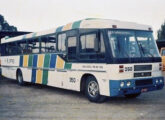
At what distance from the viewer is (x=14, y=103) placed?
30.0 feet

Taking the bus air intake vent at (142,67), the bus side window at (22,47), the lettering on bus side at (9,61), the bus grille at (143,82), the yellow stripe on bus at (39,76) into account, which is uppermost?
the bus side window at (22,47)

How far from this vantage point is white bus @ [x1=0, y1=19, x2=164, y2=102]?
8.23 m

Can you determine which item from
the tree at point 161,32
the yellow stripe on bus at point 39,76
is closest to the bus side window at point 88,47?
the yellow stripe on bus at point 39,76

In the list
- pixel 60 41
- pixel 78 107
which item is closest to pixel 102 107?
pixel 78 107

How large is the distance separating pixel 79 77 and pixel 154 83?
2.52 metres

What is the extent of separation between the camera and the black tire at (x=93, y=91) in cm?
889

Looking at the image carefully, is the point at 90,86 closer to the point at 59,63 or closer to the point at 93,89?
the point at 93,89

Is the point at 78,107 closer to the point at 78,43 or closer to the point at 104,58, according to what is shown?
the point at 104,58

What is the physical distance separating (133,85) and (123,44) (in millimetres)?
1282

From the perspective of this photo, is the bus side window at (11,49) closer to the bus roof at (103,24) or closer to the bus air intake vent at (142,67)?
the bus roof at (103,24)

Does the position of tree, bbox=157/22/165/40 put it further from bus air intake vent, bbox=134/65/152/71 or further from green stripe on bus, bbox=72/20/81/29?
bus air intake vent, bbox=134/65/152/71

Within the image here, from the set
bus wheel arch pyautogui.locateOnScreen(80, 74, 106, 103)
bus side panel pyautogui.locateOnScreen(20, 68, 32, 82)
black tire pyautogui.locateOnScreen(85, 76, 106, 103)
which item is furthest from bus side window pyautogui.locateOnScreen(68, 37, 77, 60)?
bus side panel pyautogui.locateOnScreen(20, 68, 32, 82)

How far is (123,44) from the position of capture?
845 cm

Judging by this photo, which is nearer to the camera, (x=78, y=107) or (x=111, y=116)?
(x=111, y=116)
